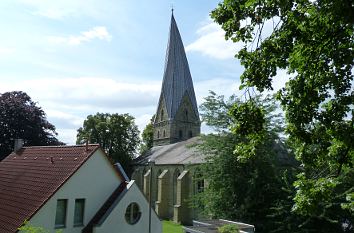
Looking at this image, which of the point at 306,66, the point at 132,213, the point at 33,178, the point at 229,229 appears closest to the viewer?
the point at 306,66

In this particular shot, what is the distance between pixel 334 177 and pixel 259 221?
1709 cm

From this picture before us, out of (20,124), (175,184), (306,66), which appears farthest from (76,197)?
(175,184)

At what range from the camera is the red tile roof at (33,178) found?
52.1ft

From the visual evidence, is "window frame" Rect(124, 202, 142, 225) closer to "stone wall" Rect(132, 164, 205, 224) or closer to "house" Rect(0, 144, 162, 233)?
"house" Rect(0, 144, 162, 233)

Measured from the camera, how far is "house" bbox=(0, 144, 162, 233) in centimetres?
1596

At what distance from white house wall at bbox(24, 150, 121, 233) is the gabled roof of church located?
3743 centimetres

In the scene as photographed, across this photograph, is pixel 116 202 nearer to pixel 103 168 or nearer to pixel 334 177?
pixel 103 168

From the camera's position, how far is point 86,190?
1736 centimetres

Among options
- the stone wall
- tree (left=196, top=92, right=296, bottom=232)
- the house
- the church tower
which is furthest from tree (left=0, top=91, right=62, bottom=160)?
the church tower

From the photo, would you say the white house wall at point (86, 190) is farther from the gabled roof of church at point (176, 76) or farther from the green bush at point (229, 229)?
the gabled roof of church at point (176, 76)

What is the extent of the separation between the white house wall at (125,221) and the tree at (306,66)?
1147 centimetres

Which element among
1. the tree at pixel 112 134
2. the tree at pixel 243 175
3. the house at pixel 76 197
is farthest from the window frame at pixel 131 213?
the tree at pixel 112 134

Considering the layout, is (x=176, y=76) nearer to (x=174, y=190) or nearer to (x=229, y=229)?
(x=174, y=190)

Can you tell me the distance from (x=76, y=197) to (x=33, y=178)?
290 centimetres
